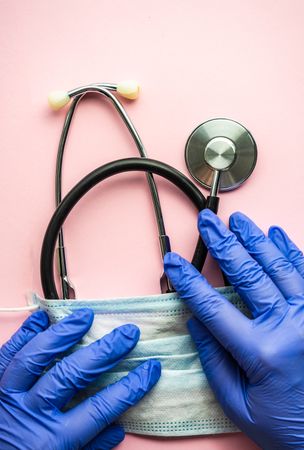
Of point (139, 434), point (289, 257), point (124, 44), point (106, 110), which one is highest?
point (124, 44)

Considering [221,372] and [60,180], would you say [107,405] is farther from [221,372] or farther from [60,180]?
[60,180]

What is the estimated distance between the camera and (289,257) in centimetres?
98

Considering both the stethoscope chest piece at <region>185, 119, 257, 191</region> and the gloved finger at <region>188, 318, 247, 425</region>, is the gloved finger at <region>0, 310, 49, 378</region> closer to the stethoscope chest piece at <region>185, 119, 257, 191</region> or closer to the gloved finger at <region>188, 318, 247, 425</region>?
the gloved finger at <region>188, 318, 247, 425</region>

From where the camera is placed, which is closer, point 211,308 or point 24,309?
point 211,308

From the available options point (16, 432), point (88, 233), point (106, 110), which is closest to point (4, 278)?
point (88, 233)

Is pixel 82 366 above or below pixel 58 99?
below

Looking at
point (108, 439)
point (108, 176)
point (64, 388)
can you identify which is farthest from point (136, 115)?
point (108, 439)

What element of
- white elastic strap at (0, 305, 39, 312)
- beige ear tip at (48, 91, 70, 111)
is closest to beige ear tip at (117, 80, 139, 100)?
beige ear tip at (48, 91, 70, 111)

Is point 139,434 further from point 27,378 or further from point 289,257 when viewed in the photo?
point 289,257

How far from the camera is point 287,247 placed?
990 mm

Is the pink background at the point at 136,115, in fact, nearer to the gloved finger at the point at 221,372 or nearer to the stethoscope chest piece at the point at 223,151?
the stethoscope chest piece at the point at 223,151

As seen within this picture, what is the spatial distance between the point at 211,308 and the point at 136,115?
50 centimetres

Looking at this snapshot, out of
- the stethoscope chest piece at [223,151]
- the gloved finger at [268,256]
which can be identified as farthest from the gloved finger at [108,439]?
the stethoscope chest piece at [223,151]

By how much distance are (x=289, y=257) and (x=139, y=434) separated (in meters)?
0.57
